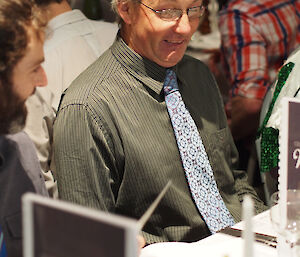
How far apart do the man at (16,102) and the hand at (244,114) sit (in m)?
1.84

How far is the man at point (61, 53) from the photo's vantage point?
227cm

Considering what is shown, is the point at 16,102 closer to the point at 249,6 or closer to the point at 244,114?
the point at 244,114

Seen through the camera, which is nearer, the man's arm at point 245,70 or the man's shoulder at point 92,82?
the man's shoulder at point 92,82

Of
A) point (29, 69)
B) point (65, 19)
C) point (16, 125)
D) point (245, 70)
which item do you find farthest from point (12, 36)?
point (245, 70)

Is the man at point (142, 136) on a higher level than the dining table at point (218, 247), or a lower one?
higher

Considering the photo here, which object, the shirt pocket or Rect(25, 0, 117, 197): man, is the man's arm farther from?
the shirt pocket

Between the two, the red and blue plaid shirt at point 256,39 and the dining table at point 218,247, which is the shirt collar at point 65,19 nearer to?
the red and blue plaid shirt at point 256,39

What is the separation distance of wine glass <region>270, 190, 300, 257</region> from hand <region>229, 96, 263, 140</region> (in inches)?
69.1

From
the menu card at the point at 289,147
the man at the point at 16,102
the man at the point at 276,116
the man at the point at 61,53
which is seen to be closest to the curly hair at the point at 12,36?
the man at the point at 16,102

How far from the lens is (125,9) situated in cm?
205

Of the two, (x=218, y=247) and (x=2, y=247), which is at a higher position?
(x=2, y=247)

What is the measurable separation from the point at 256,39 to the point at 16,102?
210cm

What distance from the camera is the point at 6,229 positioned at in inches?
59.9

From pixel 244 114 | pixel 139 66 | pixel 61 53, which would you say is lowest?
pixel 244 114
